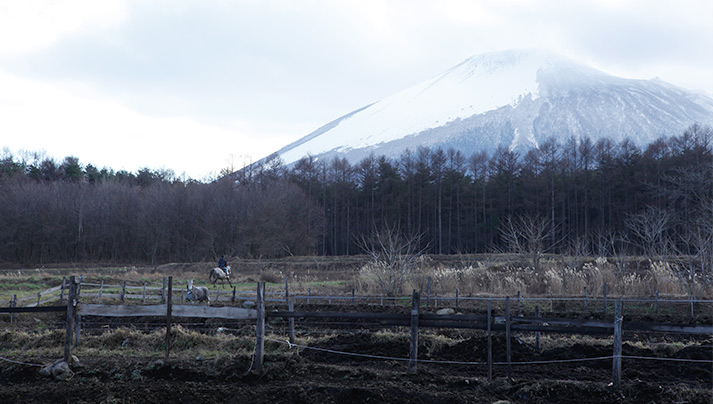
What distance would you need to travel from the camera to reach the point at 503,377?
9.20m

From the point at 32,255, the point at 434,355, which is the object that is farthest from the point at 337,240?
the point at 434,355

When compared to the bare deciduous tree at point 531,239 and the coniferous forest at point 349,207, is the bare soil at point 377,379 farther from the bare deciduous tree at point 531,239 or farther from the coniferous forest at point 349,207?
the coniferous forest at point 349,207

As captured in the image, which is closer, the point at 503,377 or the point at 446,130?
the point at 503,377

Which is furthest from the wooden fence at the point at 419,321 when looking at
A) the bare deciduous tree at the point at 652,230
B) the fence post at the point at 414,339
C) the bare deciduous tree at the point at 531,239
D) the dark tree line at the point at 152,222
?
the dark tree line at the point at 152,222

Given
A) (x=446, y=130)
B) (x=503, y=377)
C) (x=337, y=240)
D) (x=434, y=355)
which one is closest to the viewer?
(x=503, y=377)

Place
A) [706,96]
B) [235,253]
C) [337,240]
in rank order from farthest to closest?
1. [706,96]
2. [337,240]
3. [235,253]

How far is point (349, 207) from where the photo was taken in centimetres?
7344

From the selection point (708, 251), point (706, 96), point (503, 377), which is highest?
point (706, 96)

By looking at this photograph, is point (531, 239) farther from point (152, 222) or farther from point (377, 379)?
point (152, 222)

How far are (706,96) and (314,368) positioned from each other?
178 m

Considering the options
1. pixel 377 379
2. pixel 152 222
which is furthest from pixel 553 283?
pixel 152 222

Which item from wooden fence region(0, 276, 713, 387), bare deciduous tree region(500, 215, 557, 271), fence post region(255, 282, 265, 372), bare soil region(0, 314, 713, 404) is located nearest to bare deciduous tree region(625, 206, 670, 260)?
bare deciduous tree region(500, 215, 557, 271)

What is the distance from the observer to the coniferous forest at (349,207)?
59.4m

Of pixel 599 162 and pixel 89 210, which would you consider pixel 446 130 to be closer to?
pixel 599 162
